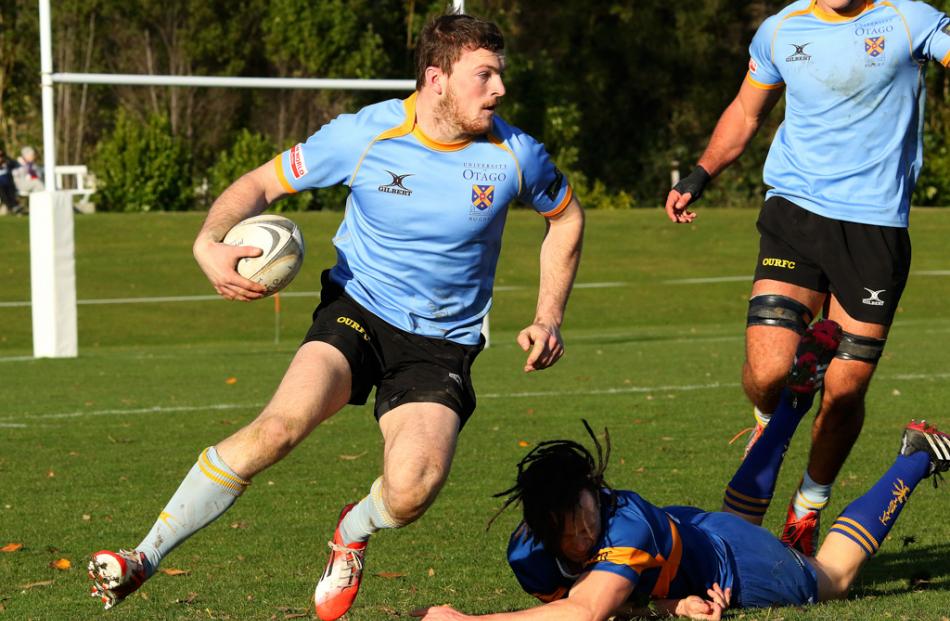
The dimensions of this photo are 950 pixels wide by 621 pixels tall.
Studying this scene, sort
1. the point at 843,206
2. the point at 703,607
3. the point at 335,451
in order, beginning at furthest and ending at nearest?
the point at 335,451 → the point at 843,206 → the point at 703,607

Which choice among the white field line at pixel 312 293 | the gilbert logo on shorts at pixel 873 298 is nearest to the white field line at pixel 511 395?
the gilbert logo on shorts at pixel 873 298

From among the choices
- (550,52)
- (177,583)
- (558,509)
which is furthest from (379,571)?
(550,52)

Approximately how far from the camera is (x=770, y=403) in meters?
6.84

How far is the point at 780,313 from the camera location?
6699mm

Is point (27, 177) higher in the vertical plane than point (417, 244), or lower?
lower

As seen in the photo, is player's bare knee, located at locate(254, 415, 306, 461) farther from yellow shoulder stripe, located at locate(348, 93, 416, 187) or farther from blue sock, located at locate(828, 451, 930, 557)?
blue sock, located at locate(828, 451, 930, 557)

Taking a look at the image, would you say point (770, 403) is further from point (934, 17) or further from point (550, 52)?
point (550, 52)

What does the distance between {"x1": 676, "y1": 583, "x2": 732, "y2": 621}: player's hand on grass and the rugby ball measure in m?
1.83

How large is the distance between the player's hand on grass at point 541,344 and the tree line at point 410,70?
33.3 m

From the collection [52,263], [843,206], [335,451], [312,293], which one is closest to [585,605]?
[843,206]

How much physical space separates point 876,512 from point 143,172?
30.5 meters

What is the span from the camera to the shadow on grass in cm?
607

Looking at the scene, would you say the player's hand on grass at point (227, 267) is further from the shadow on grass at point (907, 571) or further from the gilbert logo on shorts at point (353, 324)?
the shadow on grass at point (907, 571)

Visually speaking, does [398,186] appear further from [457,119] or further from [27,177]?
[27,177]
